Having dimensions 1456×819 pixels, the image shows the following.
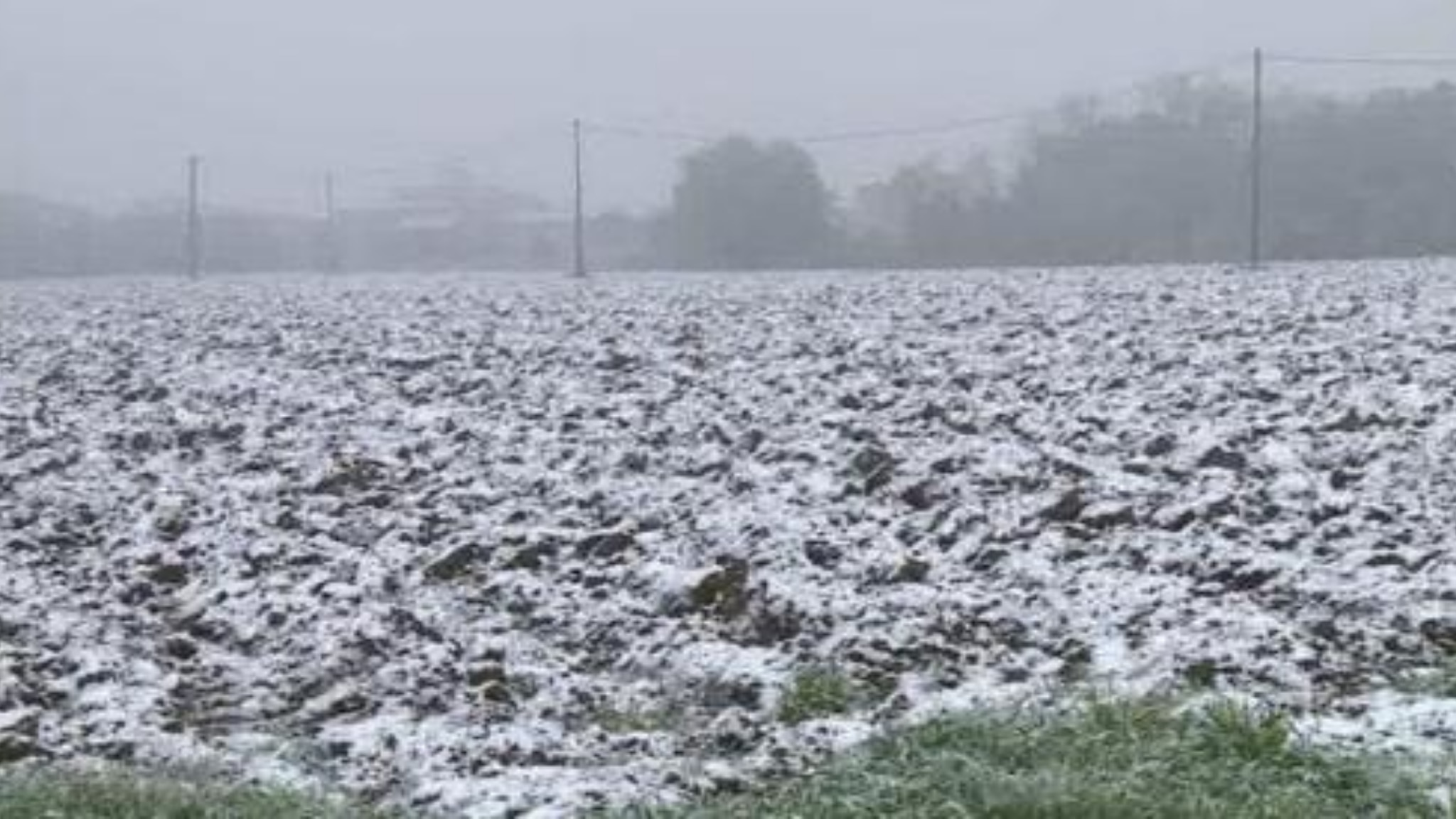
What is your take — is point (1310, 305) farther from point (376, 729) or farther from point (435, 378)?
point (376, 729)

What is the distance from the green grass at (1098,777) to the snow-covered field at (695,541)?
26 centimetres

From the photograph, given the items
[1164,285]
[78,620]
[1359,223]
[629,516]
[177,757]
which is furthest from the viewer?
[1359,223]

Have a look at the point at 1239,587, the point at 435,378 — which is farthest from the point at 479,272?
the point at 1239,587

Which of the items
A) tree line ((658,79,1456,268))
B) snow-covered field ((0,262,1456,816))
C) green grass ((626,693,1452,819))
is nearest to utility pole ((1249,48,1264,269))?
tree line ((658,79,1456,268))

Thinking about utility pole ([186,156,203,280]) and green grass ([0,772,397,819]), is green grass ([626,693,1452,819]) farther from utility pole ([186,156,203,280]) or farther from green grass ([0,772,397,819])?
utility pole ([186,156,203,280])

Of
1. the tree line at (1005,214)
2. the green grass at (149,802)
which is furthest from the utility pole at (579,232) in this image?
the green grass at (149,802)

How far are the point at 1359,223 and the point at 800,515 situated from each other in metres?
16.4

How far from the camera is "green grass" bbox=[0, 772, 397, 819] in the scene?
16.6ft

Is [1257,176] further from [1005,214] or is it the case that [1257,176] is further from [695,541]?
[695,541]

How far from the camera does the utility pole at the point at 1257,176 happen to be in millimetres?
19562

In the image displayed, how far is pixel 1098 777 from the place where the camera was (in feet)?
16.4

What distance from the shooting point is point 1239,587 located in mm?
6820

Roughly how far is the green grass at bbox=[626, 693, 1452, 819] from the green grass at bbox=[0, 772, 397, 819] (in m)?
0.95

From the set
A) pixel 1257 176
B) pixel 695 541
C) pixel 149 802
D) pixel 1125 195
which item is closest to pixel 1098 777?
pixel 149 802
